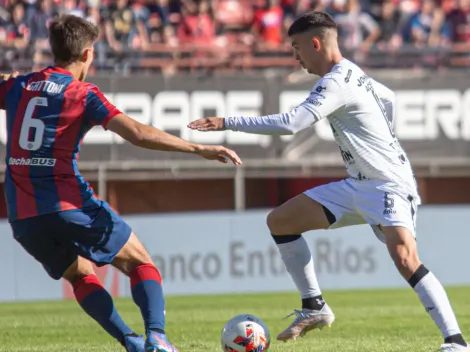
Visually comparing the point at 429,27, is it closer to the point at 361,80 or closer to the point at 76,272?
the point at 361,80

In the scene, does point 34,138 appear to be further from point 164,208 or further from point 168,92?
point 164,208

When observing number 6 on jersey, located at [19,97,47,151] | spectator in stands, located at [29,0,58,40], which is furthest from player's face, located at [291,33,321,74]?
spectator in stands, located at [29,0,58,40]

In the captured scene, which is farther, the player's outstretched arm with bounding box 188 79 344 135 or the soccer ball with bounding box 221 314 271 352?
the soccer ball with bounding box 221 314 271 352

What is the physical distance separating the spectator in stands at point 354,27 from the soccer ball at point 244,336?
43.8 feet

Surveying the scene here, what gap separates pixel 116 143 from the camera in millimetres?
19172

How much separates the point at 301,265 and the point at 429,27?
13902 mm

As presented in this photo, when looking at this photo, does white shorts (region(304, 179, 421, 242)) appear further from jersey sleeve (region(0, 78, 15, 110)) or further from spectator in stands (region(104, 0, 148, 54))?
spectator in stands (region(104, 0, 148, 54))

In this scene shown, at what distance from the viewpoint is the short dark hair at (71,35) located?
21.7 ft

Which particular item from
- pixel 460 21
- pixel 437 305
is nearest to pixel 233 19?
pixel 460 21

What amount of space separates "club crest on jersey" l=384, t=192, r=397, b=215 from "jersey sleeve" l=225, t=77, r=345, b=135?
0.73 m

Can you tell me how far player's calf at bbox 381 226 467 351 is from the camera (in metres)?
7.06

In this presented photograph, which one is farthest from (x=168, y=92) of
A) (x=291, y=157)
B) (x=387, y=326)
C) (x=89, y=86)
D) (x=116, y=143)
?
(x=89, y=86)

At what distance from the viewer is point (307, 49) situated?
7730 millimetres

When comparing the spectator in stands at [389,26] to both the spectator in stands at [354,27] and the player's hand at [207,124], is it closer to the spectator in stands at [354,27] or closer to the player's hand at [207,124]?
the spectator in stands at [354,27]
